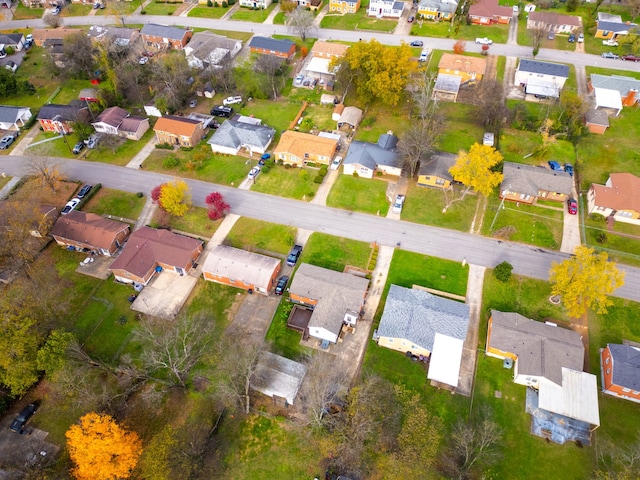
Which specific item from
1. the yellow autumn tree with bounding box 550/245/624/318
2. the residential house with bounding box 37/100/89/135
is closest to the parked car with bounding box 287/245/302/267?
the yellow autumn tree with bounding box 550/245/624/318

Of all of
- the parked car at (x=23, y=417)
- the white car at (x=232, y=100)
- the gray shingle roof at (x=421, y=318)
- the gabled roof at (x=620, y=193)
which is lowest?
the parked car at (x=23, y=417)

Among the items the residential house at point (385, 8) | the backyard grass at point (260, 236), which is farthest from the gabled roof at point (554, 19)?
the backyard grass at point (260, 236)

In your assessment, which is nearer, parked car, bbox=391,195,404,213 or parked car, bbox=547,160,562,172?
parked car, bbox=391,195,404,213

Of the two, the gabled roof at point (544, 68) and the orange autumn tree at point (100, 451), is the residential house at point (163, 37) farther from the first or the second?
the orange autumn tree at point (100, 451)

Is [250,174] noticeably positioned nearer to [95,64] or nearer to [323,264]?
[323,264]

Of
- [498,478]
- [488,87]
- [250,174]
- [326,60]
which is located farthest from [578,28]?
[498,478]

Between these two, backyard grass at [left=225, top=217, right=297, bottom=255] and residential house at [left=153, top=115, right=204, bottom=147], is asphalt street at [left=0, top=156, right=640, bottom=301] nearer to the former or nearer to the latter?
backyard grass at [left=225, top=217, right=297, bottom=255]
